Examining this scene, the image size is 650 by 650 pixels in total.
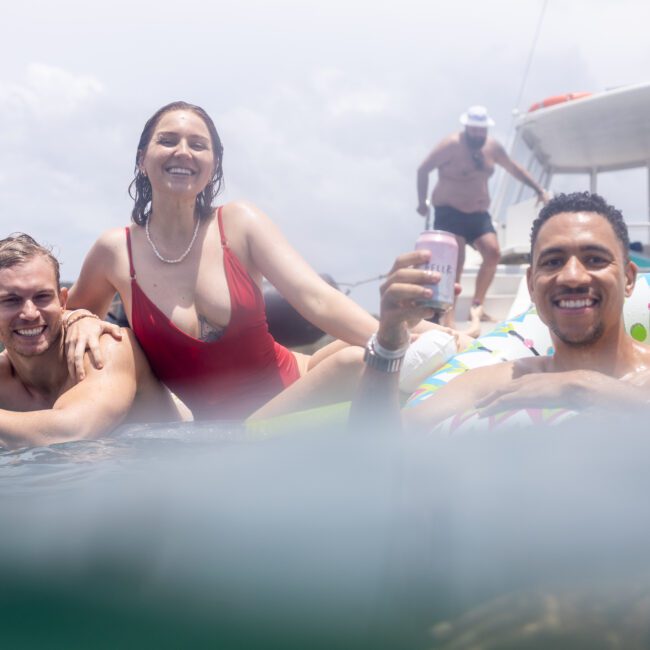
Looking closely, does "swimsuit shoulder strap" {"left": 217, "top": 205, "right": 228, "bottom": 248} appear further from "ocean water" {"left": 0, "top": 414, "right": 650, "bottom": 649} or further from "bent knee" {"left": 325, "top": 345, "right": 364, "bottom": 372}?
"ocean water" {"left": 0, "top": 414, "right": 650, "bottom": 649}

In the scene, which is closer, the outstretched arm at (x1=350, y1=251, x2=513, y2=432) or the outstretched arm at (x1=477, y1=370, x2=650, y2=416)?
the outstretched arm at (x1=350, y1=251, x2=513, y2=432)

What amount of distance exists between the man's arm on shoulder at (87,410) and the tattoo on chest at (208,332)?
0.86 ft

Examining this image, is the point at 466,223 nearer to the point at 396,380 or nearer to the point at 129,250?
the point at 129,250

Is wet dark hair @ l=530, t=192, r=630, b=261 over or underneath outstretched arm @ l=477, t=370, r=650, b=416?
over

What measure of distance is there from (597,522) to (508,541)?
18cm

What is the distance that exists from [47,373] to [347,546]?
170 cm

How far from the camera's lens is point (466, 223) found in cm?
701

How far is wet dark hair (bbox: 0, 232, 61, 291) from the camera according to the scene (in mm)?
2555

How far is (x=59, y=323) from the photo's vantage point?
2.68 meters

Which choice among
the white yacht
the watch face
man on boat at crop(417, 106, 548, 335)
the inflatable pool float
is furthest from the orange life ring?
the watch face

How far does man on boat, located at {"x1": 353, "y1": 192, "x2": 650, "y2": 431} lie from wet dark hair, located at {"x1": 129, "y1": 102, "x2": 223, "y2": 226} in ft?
4.26

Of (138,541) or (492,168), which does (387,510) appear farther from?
(492,168)

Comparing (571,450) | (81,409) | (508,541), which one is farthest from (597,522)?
(81,409)

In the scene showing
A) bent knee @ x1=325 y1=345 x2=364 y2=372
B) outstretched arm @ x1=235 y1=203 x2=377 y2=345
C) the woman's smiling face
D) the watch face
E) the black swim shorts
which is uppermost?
the black swim shorts
